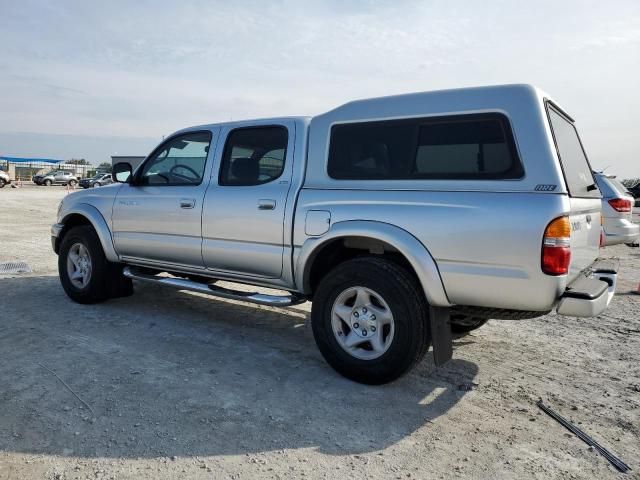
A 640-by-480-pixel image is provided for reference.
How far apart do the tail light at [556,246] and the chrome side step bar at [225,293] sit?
6.60 feet

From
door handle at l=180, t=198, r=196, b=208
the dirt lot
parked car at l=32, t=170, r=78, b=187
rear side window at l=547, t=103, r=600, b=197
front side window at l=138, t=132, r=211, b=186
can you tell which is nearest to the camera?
the dirt lot

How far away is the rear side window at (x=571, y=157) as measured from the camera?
11.2 ft

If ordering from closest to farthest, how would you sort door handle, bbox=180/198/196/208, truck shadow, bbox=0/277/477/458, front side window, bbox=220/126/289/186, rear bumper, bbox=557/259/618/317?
truck shadow, bbox=0/277/477/458
rear bumper, bbox=557/259/618/317
front side window, bbox=220/126/289/186
door handle, bbox=180/198/196/208

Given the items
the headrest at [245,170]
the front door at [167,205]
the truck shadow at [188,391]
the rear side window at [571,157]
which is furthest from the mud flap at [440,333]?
the front door at [167,205]

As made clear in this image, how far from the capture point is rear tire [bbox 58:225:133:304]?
5656 mm

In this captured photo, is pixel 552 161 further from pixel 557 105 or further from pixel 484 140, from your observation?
pixel 557 105

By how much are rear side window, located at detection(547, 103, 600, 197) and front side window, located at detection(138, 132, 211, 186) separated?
3109 mm

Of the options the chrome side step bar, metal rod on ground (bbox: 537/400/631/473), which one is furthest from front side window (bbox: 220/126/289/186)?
metal rod on ground (bbox: 537/400/631/473)

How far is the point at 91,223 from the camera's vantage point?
5754 mm

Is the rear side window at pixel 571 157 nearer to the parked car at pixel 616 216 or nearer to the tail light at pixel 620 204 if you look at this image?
the parked car at pixel 616 216

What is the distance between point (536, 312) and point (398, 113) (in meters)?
1.69

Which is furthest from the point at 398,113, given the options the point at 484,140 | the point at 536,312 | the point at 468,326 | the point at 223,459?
the point at 223,459

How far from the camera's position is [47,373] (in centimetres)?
375

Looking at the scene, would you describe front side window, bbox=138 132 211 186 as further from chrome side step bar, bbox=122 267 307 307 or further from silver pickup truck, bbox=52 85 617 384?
chrome side step bar, bbox=122 267 307 307
